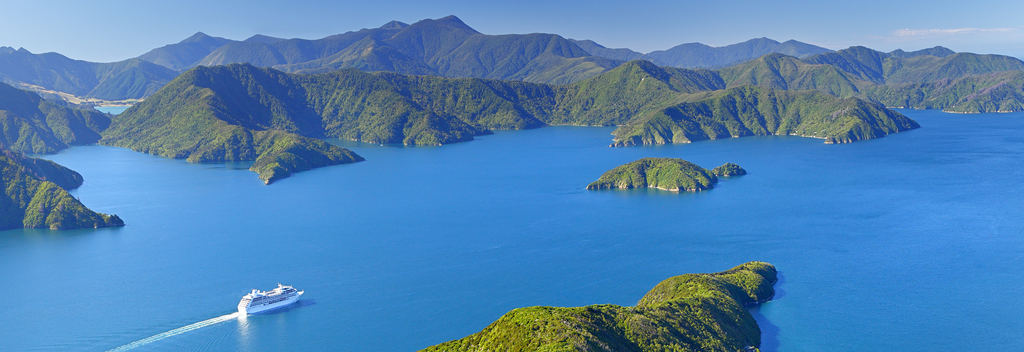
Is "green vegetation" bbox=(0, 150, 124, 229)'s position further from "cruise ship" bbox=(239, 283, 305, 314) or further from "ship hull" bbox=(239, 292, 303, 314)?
"ship hull" bbox=(239, 292, 303, 314)

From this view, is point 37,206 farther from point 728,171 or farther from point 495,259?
point 728,171

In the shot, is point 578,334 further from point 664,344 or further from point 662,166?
point 662,166

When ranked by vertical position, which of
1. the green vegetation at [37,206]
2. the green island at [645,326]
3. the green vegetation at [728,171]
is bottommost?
the green island at [645,326]

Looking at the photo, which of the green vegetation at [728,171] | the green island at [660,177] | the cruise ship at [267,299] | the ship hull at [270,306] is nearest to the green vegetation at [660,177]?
the green island at [660,177]

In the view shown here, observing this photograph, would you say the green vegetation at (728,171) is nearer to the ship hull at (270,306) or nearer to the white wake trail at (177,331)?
the ship hull at (270,306)

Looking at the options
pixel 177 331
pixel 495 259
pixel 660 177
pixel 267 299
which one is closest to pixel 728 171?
pixel 660 177

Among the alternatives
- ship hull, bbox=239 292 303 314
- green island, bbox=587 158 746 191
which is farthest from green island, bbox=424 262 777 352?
green island, bbox=587 158 746 191
